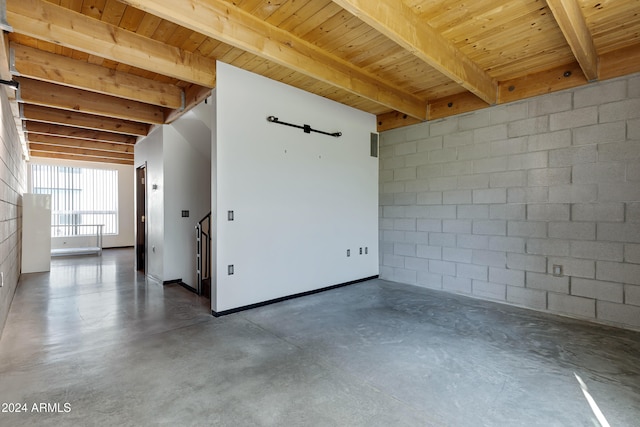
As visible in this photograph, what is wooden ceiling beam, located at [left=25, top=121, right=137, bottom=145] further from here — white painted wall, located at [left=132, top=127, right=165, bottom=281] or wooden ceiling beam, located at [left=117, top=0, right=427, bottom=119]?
wooden ceiling beam, located at [left=117, top=0, right=427, bottom=119]

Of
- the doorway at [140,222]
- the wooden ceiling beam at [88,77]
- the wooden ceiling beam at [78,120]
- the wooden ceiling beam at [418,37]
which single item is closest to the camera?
the wooden ceiling beam at [418,37]

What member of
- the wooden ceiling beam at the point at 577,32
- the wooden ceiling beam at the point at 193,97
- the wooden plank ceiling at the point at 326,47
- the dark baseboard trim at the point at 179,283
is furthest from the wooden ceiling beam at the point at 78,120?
the wooden ceiling beam at the point at 577,32

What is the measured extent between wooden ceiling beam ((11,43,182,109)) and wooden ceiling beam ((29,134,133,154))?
3.87 meters

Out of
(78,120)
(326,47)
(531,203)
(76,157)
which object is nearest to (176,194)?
(78,120)

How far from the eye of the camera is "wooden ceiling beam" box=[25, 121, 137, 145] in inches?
217

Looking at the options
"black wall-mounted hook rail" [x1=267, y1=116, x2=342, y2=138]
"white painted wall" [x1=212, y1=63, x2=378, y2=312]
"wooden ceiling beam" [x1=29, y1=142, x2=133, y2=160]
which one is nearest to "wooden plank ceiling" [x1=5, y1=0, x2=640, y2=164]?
"white painted wall" [x1=212, y1=63, x2=378, y2=312]

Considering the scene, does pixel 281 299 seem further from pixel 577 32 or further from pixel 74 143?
pixel 74 143

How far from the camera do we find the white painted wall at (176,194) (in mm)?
5020

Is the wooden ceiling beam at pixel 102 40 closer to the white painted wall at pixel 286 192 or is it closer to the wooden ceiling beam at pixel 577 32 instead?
the white painted wall at pixel 286 192

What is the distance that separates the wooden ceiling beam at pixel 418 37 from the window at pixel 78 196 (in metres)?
9.81

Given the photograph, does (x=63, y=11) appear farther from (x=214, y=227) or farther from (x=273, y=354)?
(x=273, y=354)

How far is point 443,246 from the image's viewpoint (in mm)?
4703

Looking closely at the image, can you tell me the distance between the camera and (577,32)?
2.59 m

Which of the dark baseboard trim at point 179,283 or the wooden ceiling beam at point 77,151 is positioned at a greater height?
the wooden ceiling beam at point 77,151
